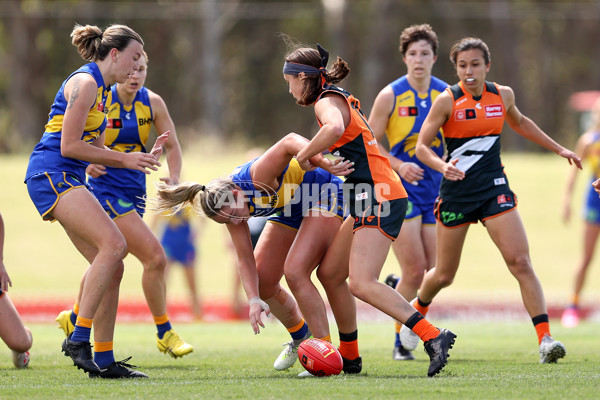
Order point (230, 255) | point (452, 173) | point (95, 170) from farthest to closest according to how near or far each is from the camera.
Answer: point (230, 255) → point (95, 170) → point (452, 173)

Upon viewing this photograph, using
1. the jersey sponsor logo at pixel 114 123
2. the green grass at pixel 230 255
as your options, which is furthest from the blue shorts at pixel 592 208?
the jersey sponsor logo at pixel 114 123

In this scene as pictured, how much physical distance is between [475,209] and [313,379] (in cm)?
195

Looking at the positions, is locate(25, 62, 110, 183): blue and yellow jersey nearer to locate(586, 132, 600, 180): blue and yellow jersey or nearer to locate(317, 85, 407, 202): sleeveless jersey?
locate(317, 85, 407, 202): sleeveless jersey

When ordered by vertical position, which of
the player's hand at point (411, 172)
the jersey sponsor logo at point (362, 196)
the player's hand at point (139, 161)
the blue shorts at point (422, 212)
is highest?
the player's hand at point (139, 161)

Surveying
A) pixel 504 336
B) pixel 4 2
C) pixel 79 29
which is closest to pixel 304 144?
pixel 79 29

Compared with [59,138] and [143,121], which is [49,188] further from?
[143,121]

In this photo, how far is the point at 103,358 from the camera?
5879 mm

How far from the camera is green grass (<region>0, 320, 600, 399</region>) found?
478cm

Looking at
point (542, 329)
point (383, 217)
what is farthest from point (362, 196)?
point (542, 329)

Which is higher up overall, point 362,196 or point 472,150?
point 472,150

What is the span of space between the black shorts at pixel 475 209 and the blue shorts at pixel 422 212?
84 cm

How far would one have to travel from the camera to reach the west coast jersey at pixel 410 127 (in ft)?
24.7

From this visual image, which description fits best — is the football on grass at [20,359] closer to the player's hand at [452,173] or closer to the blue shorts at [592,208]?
the player's hand at [452,173]

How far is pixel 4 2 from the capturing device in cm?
3086
